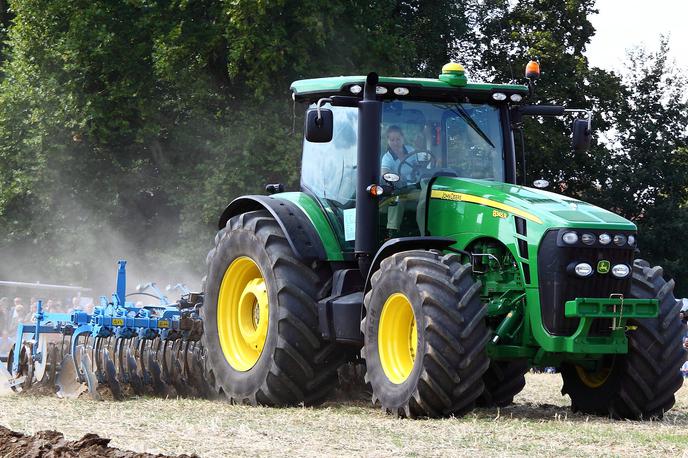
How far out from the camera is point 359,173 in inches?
351

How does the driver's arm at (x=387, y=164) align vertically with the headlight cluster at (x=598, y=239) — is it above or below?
above

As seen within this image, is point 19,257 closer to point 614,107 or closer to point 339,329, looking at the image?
point 614,107

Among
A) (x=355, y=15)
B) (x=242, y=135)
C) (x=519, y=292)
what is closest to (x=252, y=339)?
(x=519, y=292)

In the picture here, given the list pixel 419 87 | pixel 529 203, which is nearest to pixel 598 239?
pixel 529 203

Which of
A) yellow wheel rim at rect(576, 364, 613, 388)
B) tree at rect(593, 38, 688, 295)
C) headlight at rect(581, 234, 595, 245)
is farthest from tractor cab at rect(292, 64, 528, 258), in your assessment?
tree at rect(593, 38, 688, 295)

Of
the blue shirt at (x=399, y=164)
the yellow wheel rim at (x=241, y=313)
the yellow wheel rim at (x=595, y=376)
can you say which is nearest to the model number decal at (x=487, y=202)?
the blue shirt at (x=399, y=164)

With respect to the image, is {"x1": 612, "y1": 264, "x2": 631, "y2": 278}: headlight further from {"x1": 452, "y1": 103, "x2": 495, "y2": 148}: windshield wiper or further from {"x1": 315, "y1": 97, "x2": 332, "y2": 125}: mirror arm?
{"x1": 315, "y1": 97, "x2": 332, "y2": 125}: mirror arm

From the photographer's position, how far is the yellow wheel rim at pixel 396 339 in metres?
8.34

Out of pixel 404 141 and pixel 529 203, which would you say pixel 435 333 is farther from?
pixel 404 141

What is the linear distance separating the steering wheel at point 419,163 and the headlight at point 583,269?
158cm

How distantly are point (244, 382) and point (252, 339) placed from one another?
439 millimetres

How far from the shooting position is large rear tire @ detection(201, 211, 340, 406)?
29.7 feet

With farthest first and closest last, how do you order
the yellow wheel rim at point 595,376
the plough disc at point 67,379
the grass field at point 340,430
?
the plough disc at point 67,379
the yellow wheel rim at point 595,376
the grass field at point 340,430

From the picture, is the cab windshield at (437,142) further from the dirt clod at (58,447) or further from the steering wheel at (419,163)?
the dirt clod at (58,447)
